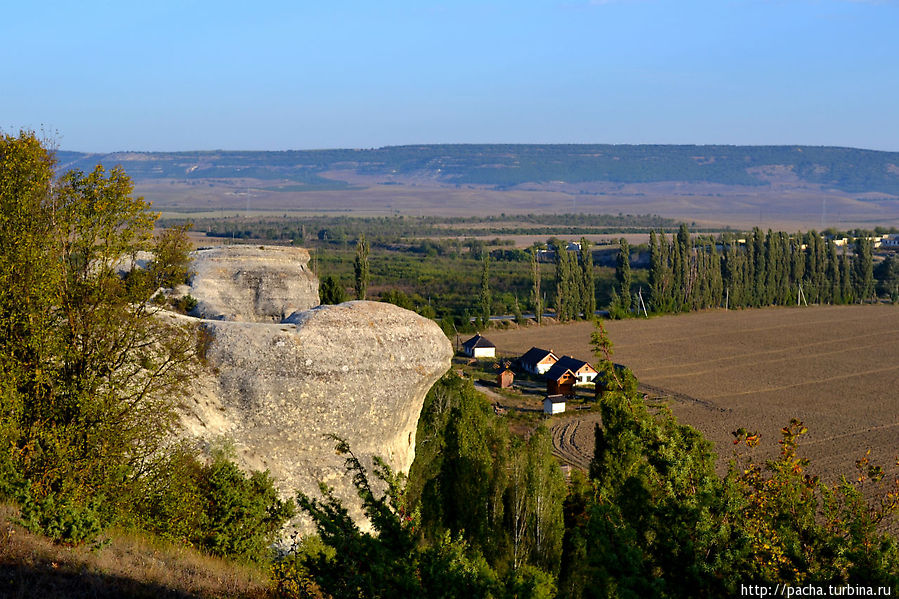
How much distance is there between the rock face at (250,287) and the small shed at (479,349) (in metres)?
42.6

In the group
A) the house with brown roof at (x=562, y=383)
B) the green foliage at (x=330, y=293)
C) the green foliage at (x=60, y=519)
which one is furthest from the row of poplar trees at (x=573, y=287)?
the green foliage at (x=60, y=519)

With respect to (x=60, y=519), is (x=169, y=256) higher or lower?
higher

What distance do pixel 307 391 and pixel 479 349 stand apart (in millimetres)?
50908

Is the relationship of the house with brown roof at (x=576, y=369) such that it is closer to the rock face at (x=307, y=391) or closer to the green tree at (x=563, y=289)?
the green tree at (x=563, y=289)

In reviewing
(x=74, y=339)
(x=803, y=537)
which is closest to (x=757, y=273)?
(x=803, y=537)

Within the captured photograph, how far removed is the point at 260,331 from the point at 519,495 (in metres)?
8.25

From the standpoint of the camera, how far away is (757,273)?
9962 cm

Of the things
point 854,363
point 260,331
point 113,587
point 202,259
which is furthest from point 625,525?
point 854,363

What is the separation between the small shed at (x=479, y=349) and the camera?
2569 inches

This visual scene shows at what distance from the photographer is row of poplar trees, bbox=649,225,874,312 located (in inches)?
3693

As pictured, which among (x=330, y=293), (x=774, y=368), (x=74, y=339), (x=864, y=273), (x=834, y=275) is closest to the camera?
(x=74, y=339)

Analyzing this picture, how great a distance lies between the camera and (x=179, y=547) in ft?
42.7

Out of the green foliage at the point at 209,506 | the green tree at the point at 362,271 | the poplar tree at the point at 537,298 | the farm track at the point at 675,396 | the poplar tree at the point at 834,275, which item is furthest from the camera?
the poplar tree at the point at 834,275

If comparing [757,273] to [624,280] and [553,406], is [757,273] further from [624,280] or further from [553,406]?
[553,406]
